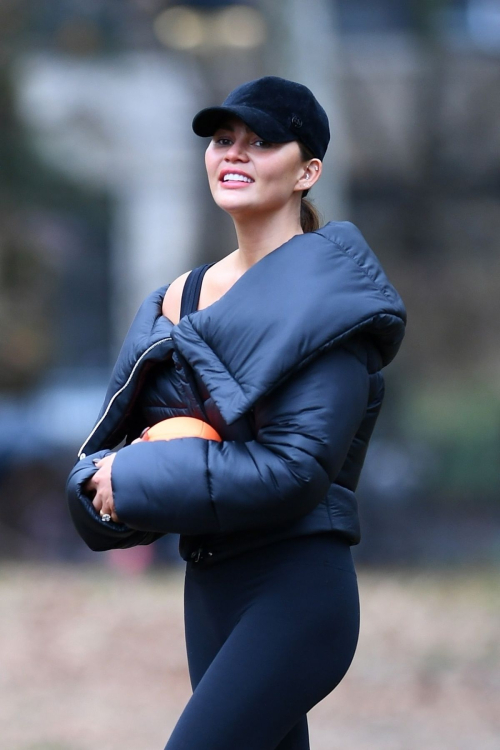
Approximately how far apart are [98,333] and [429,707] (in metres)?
10.6

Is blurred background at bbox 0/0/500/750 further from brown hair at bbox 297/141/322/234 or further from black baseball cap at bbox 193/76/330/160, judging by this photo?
black baseball cap at bbox 193/76/330/160

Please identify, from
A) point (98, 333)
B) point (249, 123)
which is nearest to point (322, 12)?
point (98, 333)

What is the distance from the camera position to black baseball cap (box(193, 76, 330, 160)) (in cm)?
264

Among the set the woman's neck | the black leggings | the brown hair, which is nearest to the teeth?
the woman's neck

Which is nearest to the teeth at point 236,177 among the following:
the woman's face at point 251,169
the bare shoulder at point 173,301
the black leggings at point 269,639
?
the woman's face at point 251,169

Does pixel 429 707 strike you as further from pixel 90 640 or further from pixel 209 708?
pixel 209 708

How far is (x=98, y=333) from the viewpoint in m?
15.8

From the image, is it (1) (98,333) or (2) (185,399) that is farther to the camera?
(1) (98,333)

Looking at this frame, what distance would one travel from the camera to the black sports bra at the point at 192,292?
2861mm

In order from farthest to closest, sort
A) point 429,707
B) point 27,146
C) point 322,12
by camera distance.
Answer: point 322,12 → point 27,146 → point 429,707

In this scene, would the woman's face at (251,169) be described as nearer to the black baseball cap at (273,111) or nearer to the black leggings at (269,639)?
the black baseball cap at (273,111)

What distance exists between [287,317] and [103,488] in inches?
23.3

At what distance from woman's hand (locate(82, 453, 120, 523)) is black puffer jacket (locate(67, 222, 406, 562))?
25mm

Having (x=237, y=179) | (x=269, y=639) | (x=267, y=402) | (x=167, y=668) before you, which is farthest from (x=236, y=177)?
(x=167, y=668)
